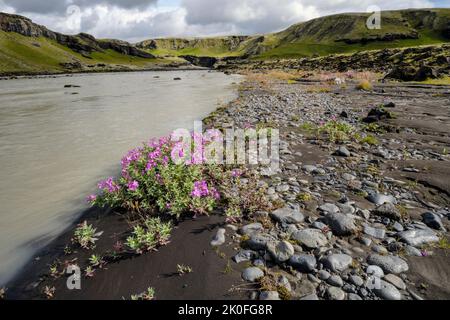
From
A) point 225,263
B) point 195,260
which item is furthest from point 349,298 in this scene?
point 195,260

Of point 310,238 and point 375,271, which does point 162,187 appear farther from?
point 375,271

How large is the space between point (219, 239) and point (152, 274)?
4.42 ft

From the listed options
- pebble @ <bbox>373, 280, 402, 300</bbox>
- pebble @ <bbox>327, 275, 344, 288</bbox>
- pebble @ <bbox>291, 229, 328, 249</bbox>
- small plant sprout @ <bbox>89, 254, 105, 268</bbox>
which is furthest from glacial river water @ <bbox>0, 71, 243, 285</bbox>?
pebble @ <bbox>373, 280, 402, 300</bbox>

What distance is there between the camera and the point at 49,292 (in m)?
4.43

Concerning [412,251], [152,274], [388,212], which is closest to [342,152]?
[388,212]

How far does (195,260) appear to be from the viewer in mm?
4938

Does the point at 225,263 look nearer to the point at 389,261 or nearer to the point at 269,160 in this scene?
the point at 389,261

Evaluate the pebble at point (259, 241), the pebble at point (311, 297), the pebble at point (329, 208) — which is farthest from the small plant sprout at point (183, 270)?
the pebble at point (329, 208)

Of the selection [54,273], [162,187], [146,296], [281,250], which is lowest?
[54,273]

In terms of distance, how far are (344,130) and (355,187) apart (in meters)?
6.06

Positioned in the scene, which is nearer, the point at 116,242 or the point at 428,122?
the point at 116,242

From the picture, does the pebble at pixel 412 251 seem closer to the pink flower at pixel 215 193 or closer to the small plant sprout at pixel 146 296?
the pink flower at pixel 215 193

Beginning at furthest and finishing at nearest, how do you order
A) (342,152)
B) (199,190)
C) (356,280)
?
1. (342,152)
2. (199,190)
3. (356,280)

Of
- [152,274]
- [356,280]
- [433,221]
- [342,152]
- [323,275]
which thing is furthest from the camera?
[342,152]
